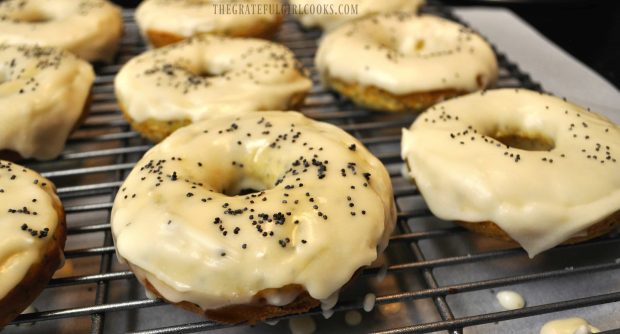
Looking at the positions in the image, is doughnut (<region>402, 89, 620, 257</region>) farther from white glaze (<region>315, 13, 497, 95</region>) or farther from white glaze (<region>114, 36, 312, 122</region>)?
white glaze (<region>114, 36, 312, 122</region>)

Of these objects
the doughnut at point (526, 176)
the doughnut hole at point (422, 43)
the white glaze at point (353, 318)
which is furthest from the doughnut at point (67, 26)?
the white glaze at point (353, 318)

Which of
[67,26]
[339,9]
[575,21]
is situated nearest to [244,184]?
[67,26]

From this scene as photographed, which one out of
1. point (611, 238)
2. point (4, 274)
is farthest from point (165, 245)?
point (611, 238)

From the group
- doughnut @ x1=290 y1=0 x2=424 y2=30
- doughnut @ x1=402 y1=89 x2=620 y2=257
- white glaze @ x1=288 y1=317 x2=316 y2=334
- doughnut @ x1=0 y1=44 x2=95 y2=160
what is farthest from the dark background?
white glaze @ x1=288 y1=317 x2=316 y2=334

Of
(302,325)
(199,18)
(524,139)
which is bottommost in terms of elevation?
(302,325)

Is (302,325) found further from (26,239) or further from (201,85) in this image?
(201,85)
